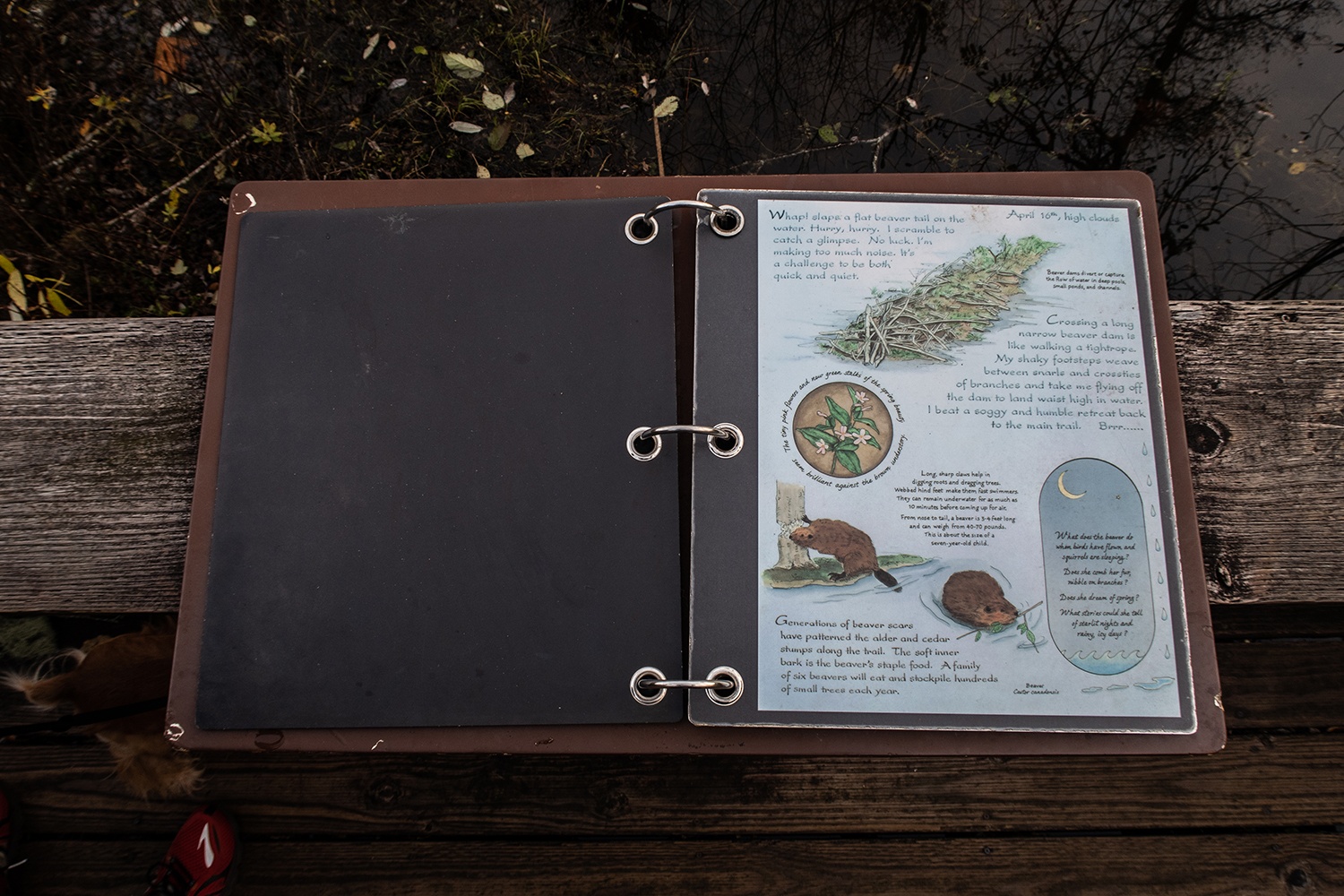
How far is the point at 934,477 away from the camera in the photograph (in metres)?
0.87

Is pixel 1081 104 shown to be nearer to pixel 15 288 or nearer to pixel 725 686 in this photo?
pixel 725 686

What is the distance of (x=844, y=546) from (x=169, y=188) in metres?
1.47

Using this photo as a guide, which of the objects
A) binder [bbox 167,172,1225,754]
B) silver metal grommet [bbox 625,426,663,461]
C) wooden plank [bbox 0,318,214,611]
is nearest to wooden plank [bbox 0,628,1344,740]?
binder [bbox 167,172,1225,754]

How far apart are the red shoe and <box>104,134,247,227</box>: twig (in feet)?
3.76

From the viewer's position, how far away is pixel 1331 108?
49.0 inches

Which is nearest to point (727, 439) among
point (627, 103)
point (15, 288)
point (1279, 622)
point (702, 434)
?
point (702, 434)

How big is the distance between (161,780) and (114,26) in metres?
1.48

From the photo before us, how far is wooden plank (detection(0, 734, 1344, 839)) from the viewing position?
127 cm

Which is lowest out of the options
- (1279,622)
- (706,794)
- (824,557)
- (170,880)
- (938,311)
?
(170,880)

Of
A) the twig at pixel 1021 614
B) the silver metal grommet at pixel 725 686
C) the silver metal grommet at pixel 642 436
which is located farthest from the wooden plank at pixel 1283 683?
the silver metal grommet at pixel 642 436

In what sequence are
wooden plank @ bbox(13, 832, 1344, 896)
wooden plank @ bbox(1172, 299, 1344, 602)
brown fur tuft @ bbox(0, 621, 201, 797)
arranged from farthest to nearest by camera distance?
wooden plank @ bbox(13, 832, 1344, 896) < brown fur tuft @ bbox(0, 621, 201, 797) < wooden plank @ bbox(1172, 299, 1344, 602)

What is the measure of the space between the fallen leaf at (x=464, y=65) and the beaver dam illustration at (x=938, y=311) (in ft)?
3.20

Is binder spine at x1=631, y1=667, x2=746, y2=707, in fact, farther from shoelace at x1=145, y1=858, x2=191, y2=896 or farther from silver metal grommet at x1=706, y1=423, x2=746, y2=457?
shoelace at x1=145, y1=858, x2=191, y2=896

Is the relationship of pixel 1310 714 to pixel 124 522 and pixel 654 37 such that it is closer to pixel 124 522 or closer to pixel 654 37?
pixel 654 37
